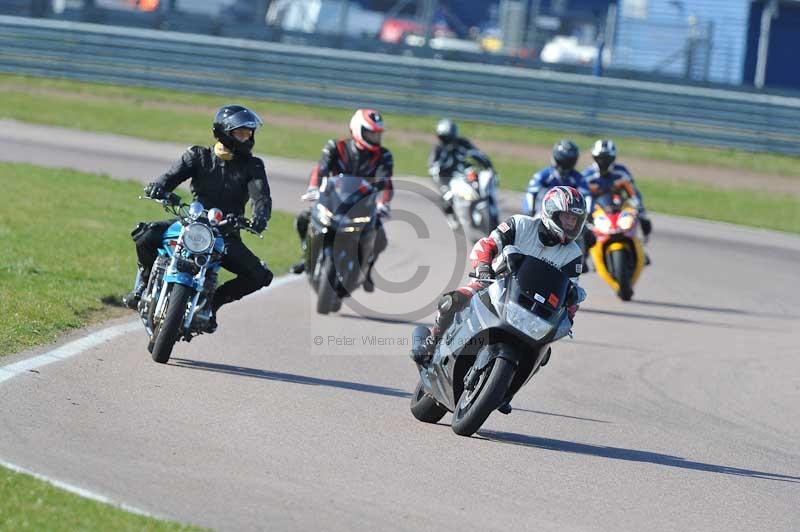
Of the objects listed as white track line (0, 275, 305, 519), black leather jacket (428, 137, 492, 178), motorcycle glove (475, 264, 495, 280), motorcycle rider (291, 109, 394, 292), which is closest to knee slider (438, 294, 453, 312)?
motorcycle glove (475, 264, 495, 280)

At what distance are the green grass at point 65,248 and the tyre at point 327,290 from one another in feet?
5.84

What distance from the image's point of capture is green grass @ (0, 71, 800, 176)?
28.7 meters

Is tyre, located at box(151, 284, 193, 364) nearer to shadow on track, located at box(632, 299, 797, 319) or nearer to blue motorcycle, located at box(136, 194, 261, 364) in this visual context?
blue motorcycle, located at box(136, 194, 261, 364)

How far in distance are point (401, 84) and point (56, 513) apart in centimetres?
2528

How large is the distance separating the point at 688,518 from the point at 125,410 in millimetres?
3221

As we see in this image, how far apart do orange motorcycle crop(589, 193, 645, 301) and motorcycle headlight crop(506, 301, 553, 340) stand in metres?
7.96

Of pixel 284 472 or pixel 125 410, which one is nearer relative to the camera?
pixel 284 472

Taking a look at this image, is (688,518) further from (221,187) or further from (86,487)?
(221,187)

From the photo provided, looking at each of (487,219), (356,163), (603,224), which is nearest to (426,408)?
(356,163)

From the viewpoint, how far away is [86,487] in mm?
6227

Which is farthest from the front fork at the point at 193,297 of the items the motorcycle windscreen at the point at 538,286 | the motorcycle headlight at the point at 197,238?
the motorcycle windscreen at the point at 538,286

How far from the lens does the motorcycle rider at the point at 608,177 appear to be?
16.2 m

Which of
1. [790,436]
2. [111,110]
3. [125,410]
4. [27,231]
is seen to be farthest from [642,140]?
[125,410]

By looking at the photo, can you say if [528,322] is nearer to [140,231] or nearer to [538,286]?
[538,286]
